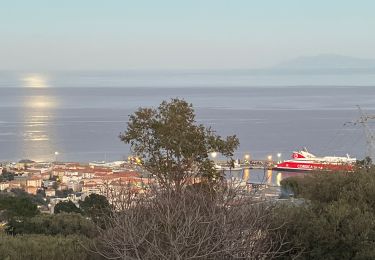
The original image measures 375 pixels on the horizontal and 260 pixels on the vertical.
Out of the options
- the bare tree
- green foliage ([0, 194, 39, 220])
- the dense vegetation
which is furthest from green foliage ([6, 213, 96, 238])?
the bare tree

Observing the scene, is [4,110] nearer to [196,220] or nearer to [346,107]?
[346,107]

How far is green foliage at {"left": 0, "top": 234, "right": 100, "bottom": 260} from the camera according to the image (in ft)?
23.6

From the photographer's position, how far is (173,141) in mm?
10578

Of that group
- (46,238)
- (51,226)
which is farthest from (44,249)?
(51,226)

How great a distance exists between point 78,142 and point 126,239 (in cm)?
5259

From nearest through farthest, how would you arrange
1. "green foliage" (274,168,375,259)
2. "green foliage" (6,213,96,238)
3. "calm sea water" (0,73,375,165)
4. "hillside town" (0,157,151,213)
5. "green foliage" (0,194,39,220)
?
"green foliage" (274,168,375,259) → "green foliage" (6,213,96,238) → "green foliage" (0,194,39,220) → "hillside town" (0,157,151,213) → "calm sea water" (0,73,375,165)

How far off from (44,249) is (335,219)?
3150 mm

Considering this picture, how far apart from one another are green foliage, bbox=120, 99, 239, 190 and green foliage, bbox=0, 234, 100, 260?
104 inches

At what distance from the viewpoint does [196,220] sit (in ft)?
21.0

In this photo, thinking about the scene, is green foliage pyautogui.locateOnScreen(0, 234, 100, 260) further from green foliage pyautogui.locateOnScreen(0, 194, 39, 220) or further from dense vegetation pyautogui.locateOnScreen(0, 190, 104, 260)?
green foliage pyautogui.locateOnScreen(0, 194, 39, 220)

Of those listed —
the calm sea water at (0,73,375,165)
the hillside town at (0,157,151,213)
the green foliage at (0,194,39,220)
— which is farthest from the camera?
the calm sea water at (0,73,375,165)

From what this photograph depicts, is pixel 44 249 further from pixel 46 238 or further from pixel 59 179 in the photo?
pixel 59 179

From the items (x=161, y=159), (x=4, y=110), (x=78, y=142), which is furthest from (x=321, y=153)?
(x=4, y=110)

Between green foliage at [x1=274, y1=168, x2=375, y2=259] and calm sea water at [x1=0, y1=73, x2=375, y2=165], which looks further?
calm sea water at [x1=0, y1=73, x2=375, y2=165]
